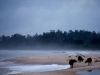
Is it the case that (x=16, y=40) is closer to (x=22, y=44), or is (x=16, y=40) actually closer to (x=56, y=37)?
(x=22, y=44)

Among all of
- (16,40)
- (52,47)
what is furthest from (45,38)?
(16,40)

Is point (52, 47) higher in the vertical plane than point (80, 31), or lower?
lower

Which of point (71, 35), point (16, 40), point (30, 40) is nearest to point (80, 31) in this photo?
point (71, 35)

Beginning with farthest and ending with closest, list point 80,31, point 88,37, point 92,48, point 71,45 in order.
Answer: point 80,31
point 88,37
point 71,45
point 92,48

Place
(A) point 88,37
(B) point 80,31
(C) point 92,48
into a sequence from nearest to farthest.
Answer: (C) point 92,48, (A) point 88,37, (B) point 80,31

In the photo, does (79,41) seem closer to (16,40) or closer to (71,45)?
(71,45)

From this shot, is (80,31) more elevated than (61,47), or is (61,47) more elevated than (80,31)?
(80,31)

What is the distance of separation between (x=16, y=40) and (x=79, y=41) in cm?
4449

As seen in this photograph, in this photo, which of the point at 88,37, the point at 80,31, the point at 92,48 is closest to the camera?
the point at 92,48

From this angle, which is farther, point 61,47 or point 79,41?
point 61,47

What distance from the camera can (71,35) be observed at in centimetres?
15350

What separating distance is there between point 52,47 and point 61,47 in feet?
30.5

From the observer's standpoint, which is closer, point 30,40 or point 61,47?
point 61,47

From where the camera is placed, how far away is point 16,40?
14688 centimetres
